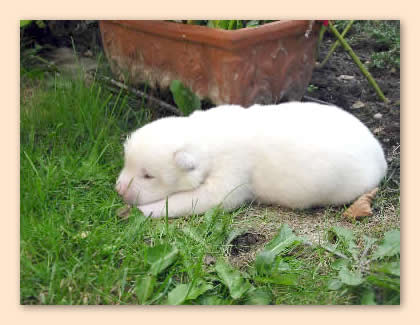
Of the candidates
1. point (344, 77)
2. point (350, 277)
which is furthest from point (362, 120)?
point (350, 277)

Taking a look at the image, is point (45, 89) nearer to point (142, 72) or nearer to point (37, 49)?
point (37, 49)

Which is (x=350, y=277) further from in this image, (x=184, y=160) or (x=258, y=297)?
(x=184, y=160)

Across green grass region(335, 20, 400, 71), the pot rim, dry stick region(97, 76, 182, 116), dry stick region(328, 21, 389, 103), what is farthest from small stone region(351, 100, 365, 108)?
dry stick region(97, 76, 182, 116)

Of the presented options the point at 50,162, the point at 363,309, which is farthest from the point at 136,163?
the point at 363,309

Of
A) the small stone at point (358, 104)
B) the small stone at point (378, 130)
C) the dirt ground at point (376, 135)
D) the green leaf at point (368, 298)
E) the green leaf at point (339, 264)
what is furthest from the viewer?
the small stone at point (358, 104)

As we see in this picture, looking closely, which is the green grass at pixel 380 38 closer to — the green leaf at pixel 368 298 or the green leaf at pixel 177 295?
the green leaf at pixel 368 298

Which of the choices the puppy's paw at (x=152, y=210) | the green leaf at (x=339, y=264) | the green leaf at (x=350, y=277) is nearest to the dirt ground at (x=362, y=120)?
the green leaf at (x=339, y=264)
